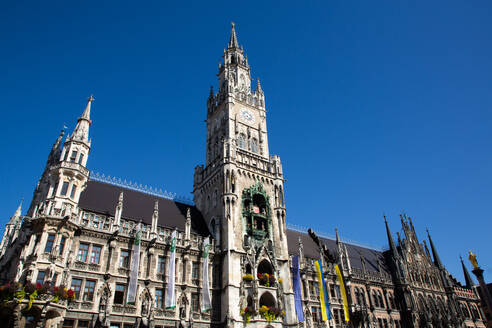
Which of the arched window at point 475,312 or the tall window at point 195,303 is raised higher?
the arched window at point 475,312

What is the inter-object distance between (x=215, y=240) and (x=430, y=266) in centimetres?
4832

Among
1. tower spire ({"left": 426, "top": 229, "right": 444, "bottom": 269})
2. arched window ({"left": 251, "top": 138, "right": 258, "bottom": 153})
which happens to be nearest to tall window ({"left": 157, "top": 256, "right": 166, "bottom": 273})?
arched window ({"left": 251, "top": 138, "right": 258, "bottom": 153})

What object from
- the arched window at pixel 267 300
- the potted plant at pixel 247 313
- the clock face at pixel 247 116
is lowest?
the potted plant at pixel 247 313

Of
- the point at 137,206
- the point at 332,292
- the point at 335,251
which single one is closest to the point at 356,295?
the point at 332,292

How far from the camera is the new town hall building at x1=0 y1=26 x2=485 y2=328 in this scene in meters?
33.1

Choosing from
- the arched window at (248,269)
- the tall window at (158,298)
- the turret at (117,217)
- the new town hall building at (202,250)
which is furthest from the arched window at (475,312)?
the turret at (117,217)

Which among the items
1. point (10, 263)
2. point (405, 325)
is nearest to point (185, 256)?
point (10, 263)

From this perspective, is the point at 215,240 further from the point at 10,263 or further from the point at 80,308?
the point at 10,263

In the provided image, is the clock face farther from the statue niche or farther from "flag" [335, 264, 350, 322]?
"flag" [335, 264, 350, 322]

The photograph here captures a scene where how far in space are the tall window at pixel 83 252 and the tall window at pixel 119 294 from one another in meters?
4.14

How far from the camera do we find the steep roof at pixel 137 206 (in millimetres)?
39844

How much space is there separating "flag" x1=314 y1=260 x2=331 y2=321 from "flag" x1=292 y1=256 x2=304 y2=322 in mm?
4418

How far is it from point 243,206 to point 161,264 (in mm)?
12928

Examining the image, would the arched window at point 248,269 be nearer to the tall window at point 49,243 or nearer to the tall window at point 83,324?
the tall window at point 83,324
